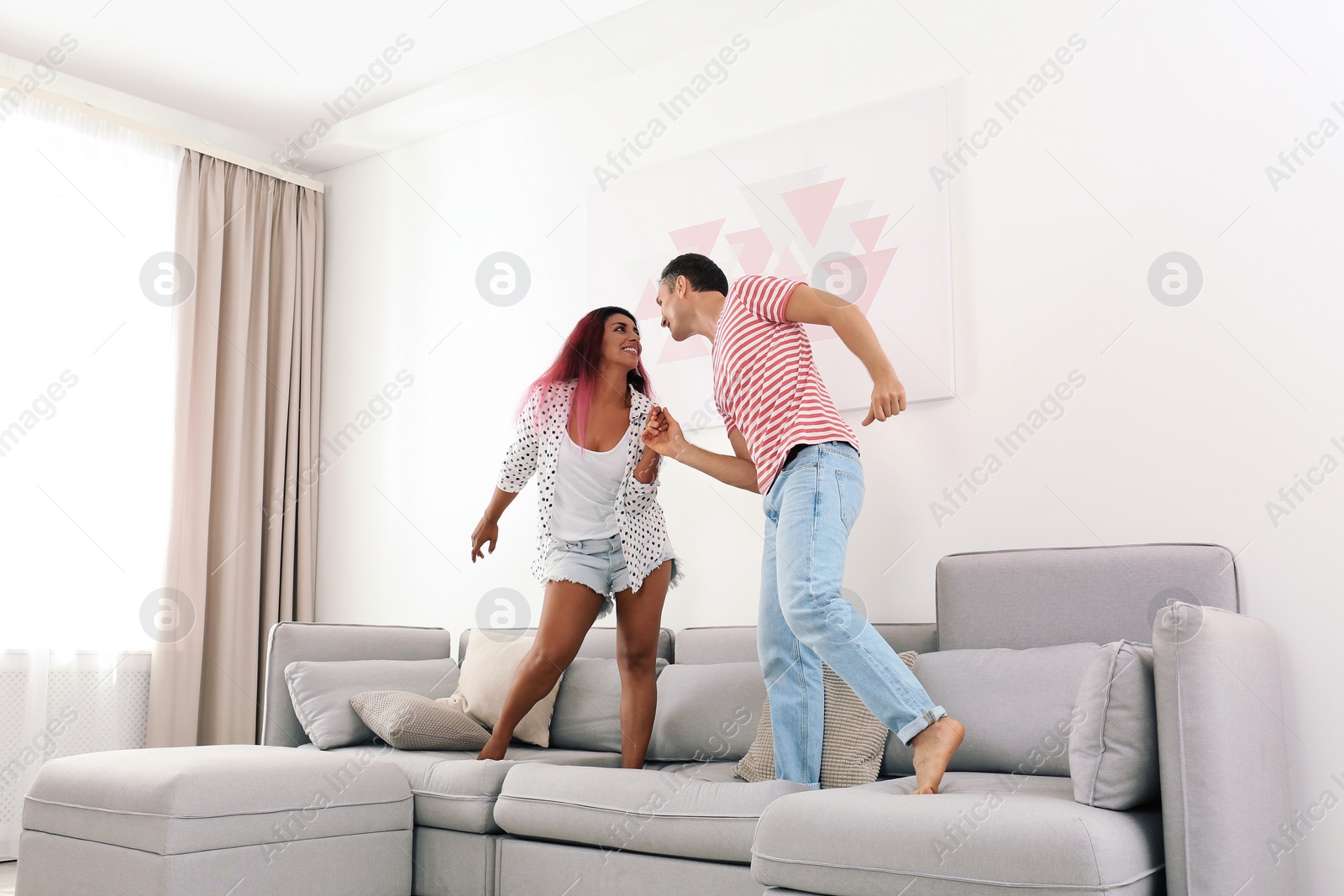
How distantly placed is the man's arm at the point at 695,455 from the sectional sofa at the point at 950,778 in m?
0.52

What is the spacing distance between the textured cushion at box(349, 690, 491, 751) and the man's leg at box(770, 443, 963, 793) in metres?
1.22

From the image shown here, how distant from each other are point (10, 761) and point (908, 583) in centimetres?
302

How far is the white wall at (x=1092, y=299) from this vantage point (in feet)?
8.23

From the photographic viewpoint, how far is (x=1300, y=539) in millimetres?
2463

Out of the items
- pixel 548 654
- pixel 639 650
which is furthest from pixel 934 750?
pixel 548 654

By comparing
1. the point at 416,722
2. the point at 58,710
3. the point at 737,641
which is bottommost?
the point at 58,710

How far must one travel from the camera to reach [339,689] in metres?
3.09

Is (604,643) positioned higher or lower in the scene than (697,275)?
lower

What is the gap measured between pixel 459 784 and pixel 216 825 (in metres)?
0.55

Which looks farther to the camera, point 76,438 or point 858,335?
point 76,438

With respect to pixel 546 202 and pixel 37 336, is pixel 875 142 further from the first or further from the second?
pixel 37 336

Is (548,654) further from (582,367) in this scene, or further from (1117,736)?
(1117,736)

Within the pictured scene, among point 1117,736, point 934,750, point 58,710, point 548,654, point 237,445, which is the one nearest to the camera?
point 1117,736

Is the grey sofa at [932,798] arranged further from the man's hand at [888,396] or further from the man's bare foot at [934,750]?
the man's hand at [888,396]
